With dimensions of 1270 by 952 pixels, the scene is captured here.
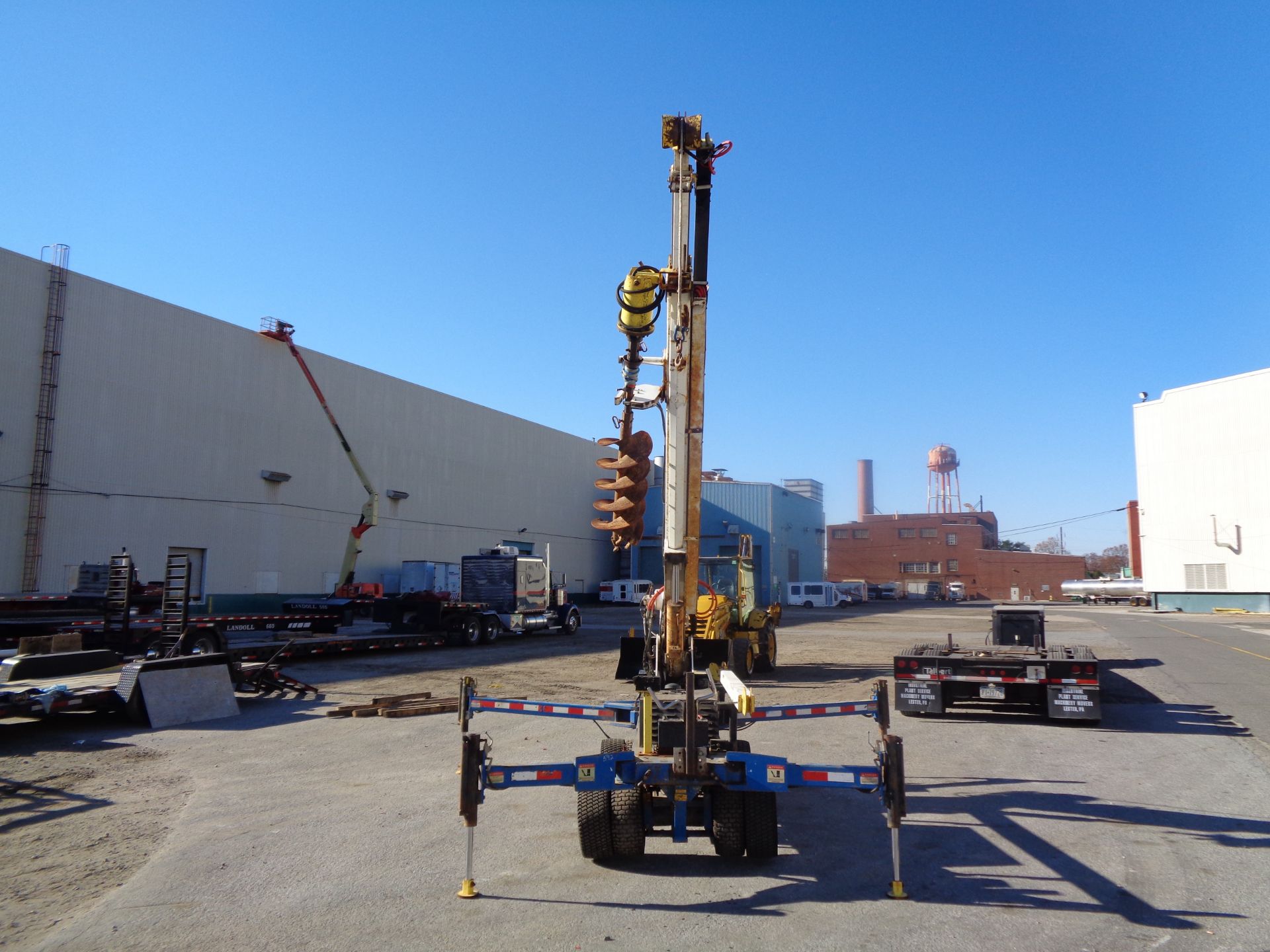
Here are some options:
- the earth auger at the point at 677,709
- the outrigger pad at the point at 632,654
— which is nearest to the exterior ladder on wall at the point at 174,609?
the outrigger pad at the point at 632,654

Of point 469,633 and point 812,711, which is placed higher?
point 812,711

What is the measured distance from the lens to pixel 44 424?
28250 mm

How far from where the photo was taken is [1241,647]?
81.7 ft

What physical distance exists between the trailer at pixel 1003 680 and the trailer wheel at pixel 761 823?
704cm

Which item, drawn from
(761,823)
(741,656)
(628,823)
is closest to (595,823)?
(628,823)

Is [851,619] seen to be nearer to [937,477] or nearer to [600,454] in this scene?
[600,454]

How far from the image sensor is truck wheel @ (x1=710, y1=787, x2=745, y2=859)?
6062 mm

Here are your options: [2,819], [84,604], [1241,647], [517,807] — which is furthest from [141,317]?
[1241,647]

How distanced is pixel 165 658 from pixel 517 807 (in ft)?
25.7

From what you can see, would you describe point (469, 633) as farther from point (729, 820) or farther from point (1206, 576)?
point (1206, 576)

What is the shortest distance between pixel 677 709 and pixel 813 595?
2192 inches

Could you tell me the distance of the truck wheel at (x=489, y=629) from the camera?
27.7 m

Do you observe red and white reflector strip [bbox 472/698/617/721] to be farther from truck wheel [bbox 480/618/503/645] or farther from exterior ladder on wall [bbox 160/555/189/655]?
truck wheel [bbox 480/618/503/645]

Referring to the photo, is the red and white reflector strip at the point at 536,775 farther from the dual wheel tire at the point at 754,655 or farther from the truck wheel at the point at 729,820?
the dual wheel tire at the point at 754,655
